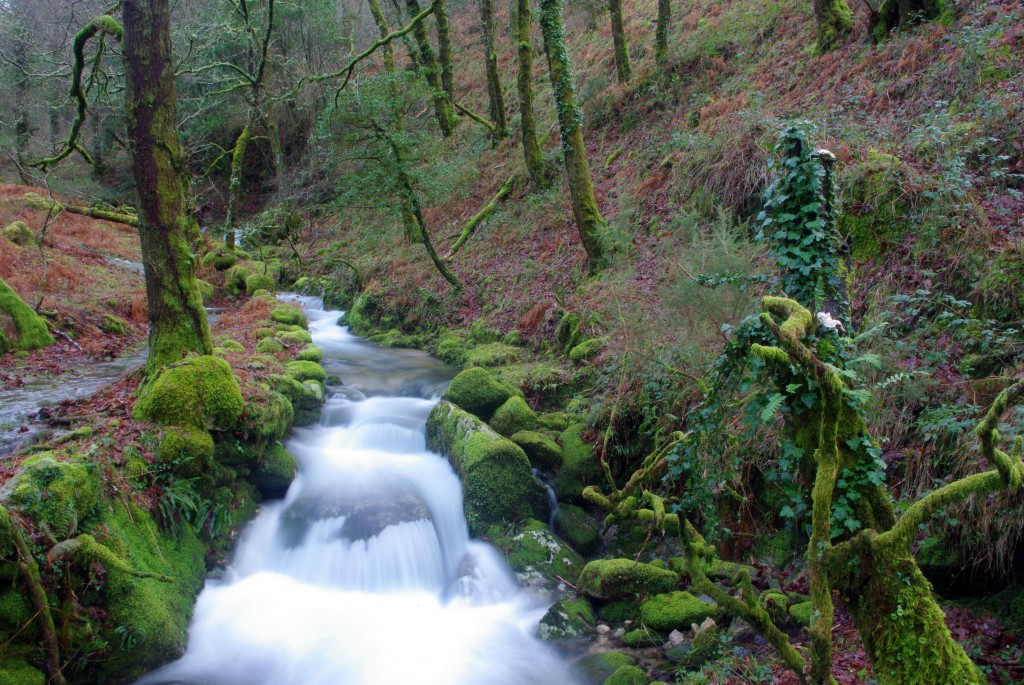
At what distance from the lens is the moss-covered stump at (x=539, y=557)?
22.9ft

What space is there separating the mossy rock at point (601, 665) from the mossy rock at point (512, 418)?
12.3 ft

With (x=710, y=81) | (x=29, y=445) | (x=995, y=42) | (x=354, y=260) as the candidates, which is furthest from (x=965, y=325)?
(x=354, y=260)

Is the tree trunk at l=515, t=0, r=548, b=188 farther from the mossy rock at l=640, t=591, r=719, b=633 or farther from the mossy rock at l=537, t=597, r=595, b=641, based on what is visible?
the mossy rock at l=640, t=591, r=719, b=633

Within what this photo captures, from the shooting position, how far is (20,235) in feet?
53.8

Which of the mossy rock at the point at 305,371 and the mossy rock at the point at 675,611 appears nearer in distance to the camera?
the mossy rock at the point at 675,611

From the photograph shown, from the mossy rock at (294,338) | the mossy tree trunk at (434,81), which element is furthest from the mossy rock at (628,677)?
the mossy tree trunk at (434,81)

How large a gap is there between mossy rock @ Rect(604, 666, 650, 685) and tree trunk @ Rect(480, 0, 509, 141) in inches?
716

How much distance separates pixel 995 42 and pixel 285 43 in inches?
1003

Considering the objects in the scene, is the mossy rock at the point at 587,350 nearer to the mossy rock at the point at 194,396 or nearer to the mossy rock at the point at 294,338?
the mossy rock at the point at 194,396

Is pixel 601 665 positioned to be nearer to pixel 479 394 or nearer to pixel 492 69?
pixel 479 394

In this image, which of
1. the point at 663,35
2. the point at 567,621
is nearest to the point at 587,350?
the point at 567,621

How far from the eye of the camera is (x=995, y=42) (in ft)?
28.6

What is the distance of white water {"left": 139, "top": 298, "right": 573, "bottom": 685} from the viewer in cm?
601

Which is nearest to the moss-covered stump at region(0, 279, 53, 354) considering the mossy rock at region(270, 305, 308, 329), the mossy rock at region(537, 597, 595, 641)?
the mossy rock at region(270, 305, 308, 329)
